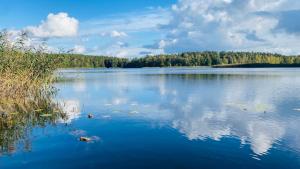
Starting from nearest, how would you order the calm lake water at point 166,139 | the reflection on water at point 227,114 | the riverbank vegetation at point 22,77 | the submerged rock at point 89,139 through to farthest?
the calm lake water at point 166,139
the submerged rock at point 89,139
the reflection on water at point 227,114
the riverbank vegetation at point 22,77

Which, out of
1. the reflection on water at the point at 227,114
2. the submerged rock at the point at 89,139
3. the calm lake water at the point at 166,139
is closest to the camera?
the calm lake water at the point at 166,139

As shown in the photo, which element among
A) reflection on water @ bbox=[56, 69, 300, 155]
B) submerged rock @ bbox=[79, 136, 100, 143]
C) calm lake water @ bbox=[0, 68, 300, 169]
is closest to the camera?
calm lake water @ bbox=[0, 68, 300, 169]

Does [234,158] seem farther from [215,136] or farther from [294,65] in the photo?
[294,65]

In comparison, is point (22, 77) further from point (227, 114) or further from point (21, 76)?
point (227, 114)

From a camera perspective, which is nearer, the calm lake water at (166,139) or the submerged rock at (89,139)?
the calm lake water at (166,139)

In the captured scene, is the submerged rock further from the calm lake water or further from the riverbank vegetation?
the riverbank vegetation

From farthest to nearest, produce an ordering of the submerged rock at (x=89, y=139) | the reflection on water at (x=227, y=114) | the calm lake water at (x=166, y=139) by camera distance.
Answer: the reflection on water at (x=227, y=114)
the submerged rock at (x=89, y=139)
the calm lake water at (x=166, y=139)

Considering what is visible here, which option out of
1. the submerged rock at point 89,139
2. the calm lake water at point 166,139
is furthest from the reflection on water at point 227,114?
the submerged rock at point 89,139

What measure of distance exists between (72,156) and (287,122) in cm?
1523

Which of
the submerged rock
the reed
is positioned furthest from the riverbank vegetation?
the submerged rock

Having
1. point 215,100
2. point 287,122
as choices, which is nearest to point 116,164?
point 287,122

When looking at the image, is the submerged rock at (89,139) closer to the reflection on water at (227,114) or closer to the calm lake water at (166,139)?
the calm lake water at (166,139)

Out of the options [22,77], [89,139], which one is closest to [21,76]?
[22,77]

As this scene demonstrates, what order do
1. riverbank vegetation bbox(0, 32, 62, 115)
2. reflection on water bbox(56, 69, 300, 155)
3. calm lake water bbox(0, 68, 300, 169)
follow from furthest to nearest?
1. riverbank vegetation bbox(0, 32, 62, 115)
2. reflection on water bbox(56, 69, 300, 155)
3. calm lake water bbox(0, 68, 300, 169)
